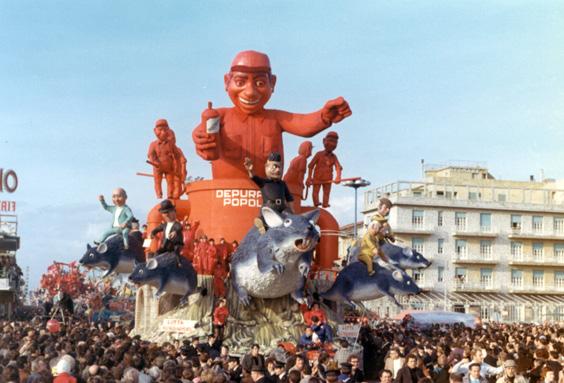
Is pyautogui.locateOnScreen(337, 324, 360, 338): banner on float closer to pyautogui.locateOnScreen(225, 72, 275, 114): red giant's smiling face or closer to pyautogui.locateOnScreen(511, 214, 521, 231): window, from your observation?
pyautogui.locateOnScreen(225, 72, 275, 114): red giant's smiling face

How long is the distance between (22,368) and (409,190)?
50691mm

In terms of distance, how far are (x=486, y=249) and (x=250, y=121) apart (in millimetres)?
38693

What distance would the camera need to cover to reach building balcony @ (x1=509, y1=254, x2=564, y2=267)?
56656 mm

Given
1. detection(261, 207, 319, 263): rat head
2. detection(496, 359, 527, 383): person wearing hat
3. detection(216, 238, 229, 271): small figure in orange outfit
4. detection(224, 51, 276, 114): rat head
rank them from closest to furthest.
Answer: detection(496, 359, 527, 383): person wearing hat, detection(261, 207, 319, 263): rat head, detection(216, 238, 229, 271): small figure in orange outfit, detection(224, 51, 276, 114): rat head

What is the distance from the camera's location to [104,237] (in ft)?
70.4

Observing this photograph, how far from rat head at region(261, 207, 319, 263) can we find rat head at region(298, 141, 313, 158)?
4848mm

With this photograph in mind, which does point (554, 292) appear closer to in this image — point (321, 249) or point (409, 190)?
point (409, 190)

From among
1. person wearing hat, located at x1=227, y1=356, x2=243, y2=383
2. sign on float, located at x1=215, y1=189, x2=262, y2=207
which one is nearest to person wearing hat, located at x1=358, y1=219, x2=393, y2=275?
sign on float, located at x1=215, y1=189, x2=262, y2=207

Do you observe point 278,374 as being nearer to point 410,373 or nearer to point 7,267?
point 410,373

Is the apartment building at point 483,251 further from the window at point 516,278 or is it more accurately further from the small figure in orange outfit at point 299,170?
the small figure in orange outfit at point 299,170

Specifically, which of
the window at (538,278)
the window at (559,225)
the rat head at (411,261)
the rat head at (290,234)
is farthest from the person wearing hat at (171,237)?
the window at (559,225)

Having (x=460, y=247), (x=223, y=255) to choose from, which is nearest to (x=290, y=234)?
(x=223, y=255)

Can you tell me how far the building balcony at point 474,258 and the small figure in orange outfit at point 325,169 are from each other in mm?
34562

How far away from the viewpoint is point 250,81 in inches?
825
